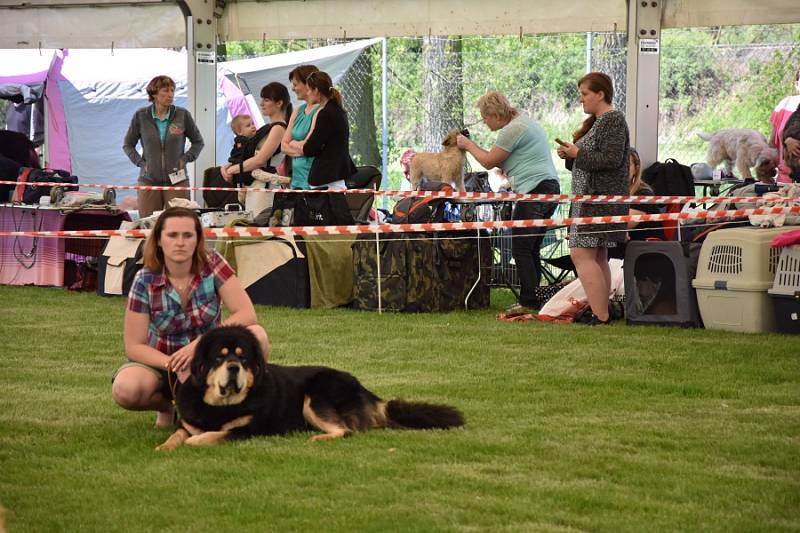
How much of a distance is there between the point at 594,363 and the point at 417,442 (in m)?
2.54

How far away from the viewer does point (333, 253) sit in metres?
10.1

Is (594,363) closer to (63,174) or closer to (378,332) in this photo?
(378,332)

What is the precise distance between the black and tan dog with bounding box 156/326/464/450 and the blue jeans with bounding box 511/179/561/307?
470 centimetres

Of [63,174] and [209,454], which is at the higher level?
[63,174]

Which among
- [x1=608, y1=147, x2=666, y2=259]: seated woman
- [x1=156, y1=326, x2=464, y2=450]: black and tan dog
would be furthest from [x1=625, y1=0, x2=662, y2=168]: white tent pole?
[x1=156, y1=326, x2=464, y2=450]: black and tan dog

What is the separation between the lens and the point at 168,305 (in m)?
5.08

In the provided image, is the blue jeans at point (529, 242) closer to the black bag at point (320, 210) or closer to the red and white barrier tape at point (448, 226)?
the red and white barrier tape at point (448, 226)

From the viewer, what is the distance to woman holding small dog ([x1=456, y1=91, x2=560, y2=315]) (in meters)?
9.71

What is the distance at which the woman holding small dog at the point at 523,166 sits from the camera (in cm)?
971

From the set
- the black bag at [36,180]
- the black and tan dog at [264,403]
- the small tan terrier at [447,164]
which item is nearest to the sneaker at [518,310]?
the small tan terrier at [447,164]

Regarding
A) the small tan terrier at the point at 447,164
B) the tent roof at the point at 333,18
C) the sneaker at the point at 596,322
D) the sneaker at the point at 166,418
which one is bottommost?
the sneaker at the point at 166,418

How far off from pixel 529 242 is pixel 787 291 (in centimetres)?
235

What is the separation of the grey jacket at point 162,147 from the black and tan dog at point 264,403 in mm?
6747

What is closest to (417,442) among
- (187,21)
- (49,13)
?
(187,21)
